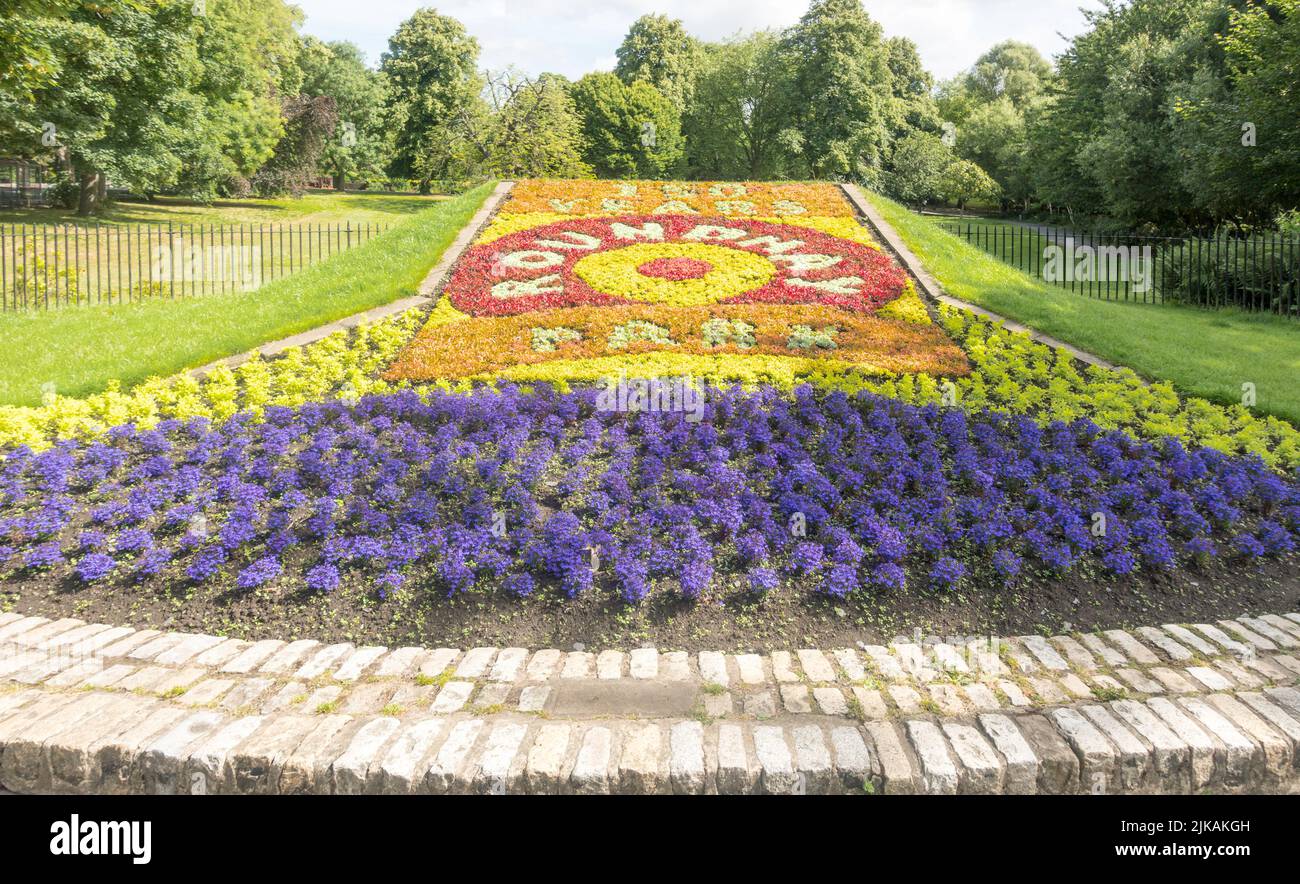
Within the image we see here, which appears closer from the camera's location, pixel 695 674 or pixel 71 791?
pixel 71 791

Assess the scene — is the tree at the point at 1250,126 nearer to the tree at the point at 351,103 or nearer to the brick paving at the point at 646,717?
the brick paving at the point at 646,717

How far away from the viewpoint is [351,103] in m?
42.8

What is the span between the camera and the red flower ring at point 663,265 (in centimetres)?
1066

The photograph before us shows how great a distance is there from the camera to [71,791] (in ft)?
10.7

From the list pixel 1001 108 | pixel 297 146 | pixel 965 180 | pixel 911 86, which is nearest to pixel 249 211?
pixel 297 146

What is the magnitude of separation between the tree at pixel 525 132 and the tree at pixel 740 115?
1072cm

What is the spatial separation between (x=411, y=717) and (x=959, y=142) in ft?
151

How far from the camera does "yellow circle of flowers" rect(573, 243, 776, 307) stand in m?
10.9

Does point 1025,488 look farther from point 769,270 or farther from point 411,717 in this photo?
point 769,270

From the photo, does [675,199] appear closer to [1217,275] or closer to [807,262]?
[807,262]

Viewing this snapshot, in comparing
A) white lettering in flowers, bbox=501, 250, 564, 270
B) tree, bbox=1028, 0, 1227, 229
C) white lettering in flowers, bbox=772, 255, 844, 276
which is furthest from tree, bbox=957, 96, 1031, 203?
white lettering in flowers, bbox=501, 250, 564, 270

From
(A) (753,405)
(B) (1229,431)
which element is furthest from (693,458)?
(B) (1229,431)

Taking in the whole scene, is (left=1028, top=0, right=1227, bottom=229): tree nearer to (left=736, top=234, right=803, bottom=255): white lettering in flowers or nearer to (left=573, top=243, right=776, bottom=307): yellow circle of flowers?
(left=736, top=234, right=803, bottom=255): white lettering in flowers

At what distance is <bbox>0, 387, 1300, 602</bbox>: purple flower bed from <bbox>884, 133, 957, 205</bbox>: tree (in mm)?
30609
